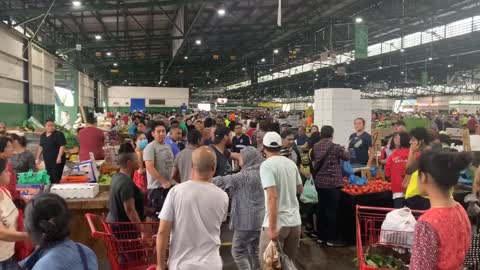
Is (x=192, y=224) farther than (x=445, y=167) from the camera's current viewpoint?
Yes

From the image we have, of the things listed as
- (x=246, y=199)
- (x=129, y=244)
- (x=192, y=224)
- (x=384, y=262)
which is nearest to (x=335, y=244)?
(x=246, y=199)

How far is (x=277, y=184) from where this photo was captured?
3953mm

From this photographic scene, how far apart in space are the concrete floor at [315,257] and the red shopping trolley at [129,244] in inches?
81.1

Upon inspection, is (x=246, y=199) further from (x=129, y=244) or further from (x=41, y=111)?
(x=41, y=111)

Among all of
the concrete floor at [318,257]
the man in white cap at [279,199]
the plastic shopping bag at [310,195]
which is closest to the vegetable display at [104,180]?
the concrete floor at [318,257]

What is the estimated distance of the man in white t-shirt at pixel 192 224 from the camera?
111 inches

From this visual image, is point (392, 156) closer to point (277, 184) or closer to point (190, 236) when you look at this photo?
point (277, 184)

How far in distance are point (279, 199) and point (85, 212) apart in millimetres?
2747

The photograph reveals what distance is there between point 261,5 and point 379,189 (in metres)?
12.6

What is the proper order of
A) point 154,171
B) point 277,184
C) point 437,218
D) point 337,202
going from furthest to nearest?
point 337,202
point 154,171
point 277,184
point 437,218

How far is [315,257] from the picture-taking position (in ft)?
19.6

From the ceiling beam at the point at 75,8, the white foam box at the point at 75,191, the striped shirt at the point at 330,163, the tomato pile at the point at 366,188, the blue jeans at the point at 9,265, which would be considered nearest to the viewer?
the blue jeans at the point at 9,265

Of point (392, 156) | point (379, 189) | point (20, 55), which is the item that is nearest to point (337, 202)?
point (379, 189)

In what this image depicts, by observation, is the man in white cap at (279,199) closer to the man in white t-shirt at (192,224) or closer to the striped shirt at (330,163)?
the man in white t-shirt at (192,224)
